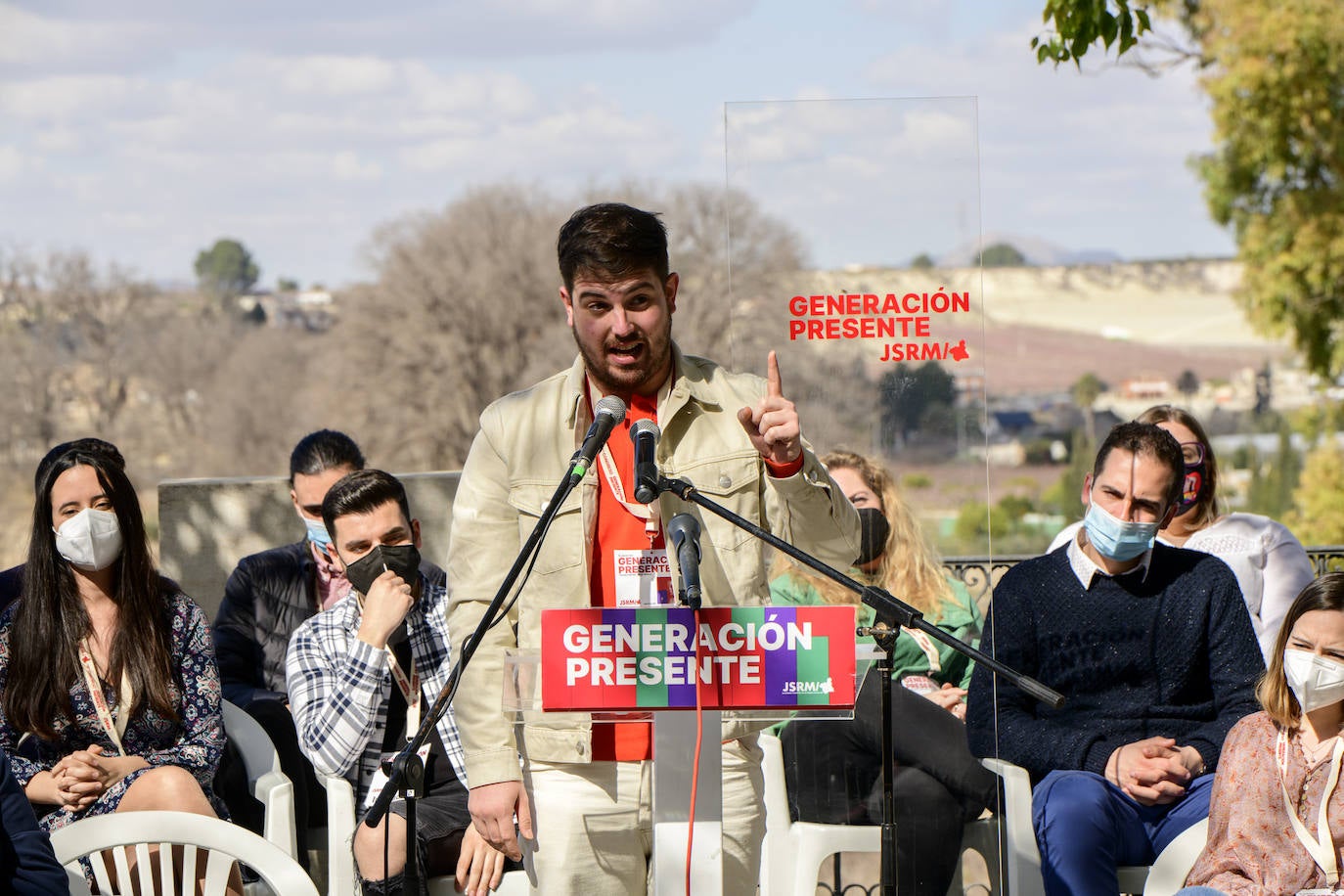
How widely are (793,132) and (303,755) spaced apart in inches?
95.7

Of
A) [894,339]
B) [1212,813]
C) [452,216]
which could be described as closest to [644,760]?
[894,339]

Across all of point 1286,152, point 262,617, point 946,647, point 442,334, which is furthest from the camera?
point 442,334

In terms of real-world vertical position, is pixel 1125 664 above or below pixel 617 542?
below

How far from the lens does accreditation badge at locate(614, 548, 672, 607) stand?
2963 millimetres

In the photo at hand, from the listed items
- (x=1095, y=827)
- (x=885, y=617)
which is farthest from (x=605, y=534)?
(x=1095, y=827)

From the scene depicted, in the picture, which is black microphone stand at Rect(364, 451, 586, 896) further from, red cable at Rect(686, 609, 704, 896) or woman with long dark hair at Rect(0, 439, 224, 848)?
woman with long dark hair at Rect(0, 439, 224, 848)

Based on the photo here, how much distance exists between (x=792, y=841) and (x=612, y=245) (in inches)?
71.4

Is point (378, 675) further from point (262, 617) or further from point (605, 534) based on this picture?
point (605, 534)

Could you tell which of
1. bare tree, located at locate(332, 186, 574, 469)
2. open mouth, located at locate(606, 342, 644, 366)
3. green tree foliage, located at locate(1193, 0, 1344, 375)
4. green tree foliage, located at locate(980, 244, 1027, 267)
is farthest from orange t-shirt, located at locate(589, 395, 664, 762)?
green tree foliage, located at locate(980, 244, 1027, 267)

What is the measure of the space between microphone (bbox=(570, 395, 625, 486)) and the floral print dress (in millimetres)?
2016

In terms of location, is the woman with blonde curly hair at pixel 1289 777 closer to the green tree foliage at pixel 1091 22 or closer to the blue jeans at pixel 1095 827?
the blue jeans at pixel 1095 827

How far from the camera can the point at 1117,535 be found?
4.16 m

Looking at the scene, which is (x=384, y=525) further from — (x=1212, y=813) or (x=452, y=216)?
(x=452, y=216)

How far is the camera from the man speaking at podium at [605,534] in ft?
9.90
